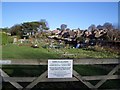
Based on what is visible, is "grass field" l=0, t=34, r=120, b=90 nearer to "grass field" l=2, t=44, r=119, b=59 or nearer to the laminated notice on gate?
"grass field" l=2, t=44, r=119, b=59

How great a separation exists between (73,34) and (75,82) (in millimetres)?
1132

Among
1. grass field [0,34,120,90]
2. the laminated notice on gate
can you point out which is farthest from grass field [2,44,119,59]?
the laminated notice on gate

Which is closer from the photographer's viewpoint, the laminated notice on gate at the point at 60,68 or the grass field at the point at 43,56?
the laminated notice on gate at the point at 60,68

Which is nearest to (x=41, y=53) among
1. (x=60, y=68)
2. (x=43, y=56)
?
(x=43, y=56)

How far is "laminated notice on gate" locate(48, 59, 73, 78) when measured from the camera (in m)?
5.47

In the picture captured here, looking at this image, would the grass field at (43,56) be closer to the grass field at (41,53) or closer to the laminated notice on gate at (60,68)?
the grass field at (41,53)

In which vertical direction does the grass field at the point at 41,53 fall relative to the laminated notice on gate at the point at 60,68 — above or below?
above

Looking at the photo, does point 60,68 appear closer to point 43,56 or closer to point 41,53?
point 43,56

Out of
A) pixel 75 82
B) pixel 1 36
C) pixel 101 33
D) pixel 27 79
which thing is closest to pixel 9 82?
pixel 27 79

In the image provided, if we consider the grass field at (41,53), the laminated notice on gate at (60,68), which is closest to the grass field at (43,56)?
the grass field at (41,53)

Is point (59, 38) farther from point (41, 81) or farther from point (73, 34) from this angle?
point (41, 81)

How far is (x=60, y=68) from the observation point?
18.0 ft

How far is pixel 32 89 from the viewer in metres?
5.77

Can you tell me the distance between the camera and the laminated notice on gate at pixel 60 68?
5473 mm
